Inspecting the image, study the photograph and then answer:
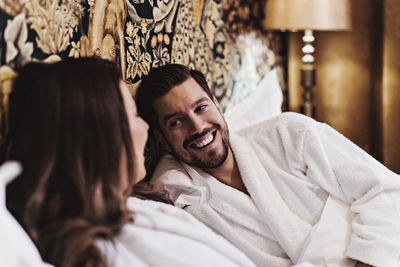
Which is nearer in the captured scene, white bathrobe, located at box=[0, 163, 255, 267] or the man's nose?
white bathrobe, located at box=[0, 163, 255, 267]

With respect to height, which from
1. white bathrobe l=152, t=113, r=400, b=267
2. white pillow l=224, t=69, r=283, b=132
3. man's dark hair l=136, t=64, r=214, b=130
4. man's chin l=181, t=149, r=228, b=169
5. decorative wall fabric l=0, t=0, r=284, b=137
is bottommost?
white bathrobe l=152, t=113, r=400, b=267

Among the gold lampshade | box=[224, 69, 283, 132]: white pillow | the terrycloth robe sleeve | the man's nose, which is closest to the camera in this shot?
the terrycloth robe sleeve

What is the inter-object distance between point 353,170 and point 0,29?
108cm

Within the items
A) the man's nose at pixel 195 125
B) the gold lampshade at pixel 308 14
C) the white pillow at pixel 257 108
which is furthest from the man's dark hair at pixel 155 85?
the gold lampshade at pixel 308 14

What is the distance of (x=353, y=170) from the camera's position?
1.52 metres

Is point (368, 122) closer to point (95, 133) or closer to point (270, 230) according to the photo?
point (270, 230)

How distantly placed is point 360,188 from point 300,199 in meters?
0.19

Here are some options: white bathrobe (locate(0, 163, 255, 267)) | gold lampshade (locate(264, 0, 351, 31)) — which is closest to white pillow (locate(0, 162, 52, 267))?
white bathrobe (locate(0, 163, 255, 267))

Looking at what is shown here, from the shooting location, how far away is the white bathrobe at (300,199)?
146cm

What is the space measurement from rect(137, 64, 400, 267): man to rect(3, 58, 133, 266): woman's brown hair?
1.88 feet

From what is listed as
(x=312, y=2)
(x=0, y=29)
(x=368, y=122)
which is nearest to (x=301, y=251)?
(x=0, y=29)

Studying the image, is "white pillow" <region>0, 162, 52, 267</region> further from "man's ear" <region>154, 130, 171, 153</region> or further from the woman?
"man's ear" <region>154, 130, 171, 153</region>

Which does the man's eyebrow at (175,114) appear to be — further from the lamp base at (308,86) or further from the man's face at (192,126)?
the lamp base at (308,86)

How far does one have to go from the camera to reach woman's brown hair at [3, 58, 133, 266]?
89 cm
